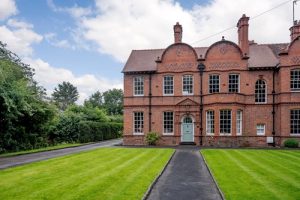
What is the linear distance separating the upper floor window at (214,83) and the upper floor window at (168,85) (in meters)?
3.88

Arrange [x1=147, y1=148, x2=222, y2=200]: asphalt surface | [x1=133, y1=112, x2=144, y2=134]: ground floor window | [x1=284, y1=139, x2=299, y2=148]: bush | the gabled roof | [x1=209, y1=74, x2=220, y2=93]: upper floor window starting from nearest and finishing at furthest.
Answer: [x1=147, y1=148, x2=222, y2=200]: asphalt surface < [x1=284, y1=139, x2=299, y2=148]: bush < [x1=209, y1=74, x2=220, y2=93]: upper floor window < the gabled roof < [x1=133, y1=112, x2=144, y2=134]: ground floor window

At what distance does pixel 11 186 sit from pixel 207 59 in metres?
22.2

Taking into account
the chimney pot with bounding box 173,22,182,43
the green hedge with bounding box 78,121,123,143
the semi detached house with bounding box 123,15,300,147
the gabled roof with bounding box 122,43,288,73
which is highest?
the chimney pot with bounding box 173,22,182,43

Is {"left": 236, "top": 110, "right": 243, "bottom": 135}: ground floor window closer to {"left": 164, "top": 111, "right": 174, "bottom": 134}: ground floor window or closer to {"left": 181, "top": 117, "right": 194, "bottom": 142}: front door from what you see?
{"left": 181, "top": 117, "right": 194, "bottom": 142}: front door

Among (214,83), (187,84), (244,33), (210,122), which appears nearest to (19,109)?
(187,84)

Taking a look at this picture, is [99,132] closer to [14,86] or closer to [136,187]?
[14,86]

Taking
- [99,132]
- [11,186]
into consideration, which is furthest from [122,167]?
[99,132]

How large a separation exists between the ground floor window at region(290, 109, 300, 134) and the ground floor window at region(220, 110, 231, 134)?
18.5 feet

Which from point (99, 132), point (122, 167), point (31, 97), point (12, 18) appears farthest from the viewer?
point (99, 132)

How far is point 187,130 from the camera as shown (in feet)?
93.7

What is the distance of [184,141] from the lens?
28.5 m

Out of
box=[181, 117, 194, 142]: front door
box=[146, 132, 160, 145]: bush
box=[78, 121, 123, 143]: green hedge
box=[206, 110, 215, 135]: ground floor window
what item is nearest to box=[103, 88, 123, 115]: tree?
box=[78, 121, 123, 143]: green hedge

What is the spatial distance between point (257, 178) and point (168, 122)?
17744mm

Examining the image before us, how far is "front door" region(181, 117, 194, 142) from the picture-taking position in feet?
93.3
